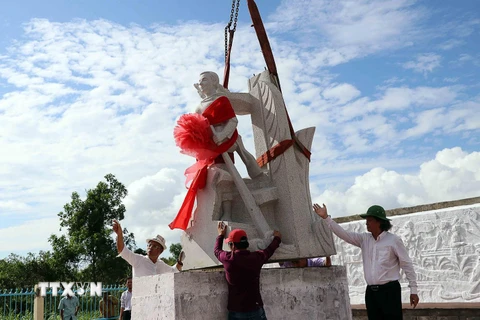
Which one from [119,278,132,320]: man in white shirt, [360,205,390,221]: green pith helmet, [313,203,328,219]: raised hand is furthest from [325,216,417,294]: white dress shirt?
[119,278,132,320]: man in white shirt

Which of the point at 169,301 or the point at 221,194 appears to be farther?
the point at 221,194

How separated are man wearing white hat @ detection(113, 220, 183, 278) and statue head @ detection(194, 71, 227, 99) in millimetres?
1407

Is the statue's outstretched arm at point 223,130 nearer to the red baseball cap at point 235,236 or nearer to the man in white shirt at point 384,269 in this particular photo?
the red baseball cap at point 235,236

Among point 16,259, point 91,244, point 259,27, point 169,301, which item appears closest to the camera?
point 169,301

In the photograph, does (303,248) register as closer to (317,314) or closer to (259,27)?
(317,314)

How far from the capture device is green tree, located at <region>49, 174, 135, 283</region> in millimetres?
17031

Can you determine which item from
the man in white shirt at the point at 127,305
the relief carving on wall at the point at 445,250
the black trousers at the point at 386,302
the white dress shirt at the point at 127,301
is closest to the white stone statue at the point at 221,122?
the black trousers at the point at 386,302

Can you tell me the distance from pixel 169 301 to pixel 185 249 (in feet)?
2.71

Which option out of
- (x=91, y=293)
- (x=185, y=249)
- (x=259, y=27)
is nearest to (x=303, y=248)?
(x=185, y=249)

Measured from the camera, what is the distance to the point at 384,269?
3520 mm

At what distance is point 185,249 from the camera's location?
427 cm

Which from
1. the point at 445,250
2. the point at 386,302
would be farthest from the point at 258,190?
the point at 445,250

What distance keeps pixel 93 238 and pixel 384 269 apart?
590 inches

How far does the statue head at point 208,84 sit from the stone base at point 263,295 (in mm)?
1668
